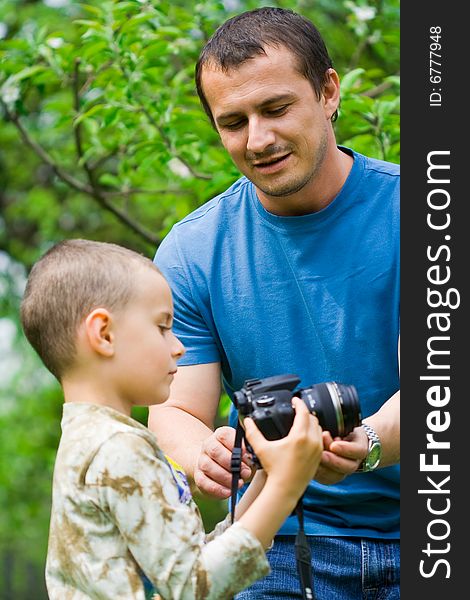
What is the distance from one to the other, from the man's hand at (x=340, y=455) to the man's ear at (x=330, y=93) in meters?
1.27

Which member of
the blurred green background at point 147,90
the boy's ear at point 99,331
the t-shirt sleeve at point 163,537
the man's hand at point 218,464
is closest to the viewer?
the t-shirt sleeve at point 163,537

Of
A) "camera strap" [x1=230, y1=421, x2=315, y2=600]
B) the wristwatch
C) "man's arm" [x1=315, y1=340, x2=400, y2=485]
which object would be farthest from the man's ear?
"camera strap" [x1=230, y1=421, x2=315, y2=600]

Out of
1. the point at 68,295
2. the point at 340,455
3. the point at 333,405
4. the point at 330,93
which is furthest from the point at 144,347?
the point at 330,93

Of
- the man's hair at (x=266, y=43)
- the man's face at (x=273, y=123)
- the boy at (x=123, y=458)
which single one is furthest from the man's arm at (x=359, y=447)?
the man's hair at (x=266, y=43)

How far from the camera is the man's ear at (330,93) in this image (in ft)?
12.9

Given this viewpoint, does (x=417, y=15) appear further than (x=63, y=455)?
Yes

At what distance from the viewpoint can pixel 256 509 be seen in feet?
→ 8.64

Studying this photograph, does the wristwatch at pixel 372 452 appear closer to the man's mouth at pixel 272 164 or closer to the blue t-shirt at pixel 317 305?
the blue t-shirt at pixel 317 305

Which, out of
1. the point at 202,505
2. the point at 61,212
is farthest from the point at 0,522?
the point at 61,212

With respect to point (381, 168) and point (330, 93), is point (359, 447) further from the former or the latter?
point (330, 93)

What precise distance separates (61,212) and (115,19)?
541 cm

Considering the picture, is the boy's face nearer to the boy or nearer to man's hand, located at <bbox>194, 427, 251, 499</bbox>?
the boy

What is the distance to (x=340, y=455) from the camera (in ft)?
9.81

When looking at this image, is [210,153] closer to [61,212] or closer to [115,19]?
[115,19]
